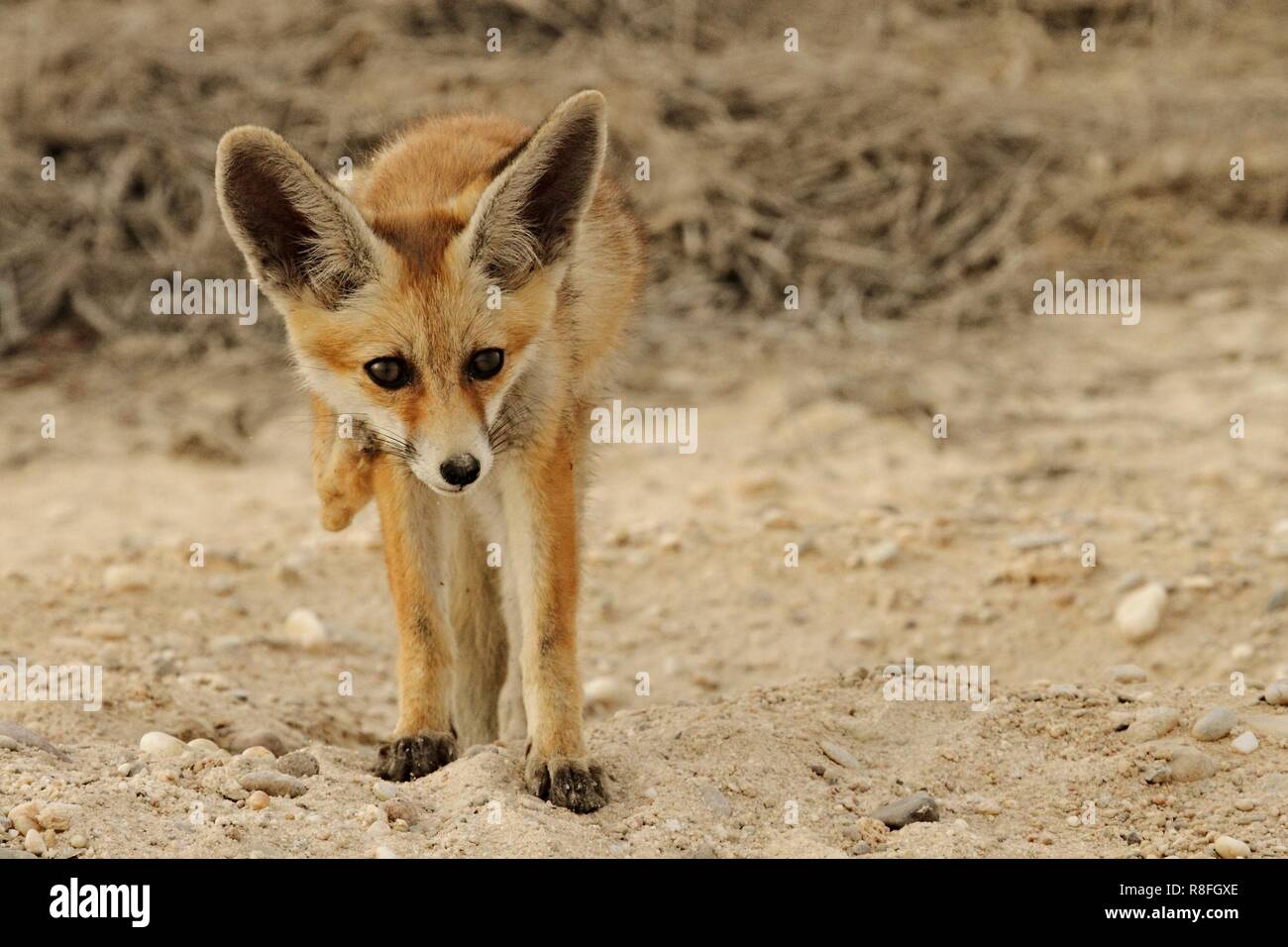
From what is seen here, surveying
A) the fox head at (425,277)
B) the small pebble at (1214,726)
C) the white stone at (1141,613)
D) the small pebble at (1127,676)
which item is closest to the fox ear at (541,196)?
the fox head at (425,277)

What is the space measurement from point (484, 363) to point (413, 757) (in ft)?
3.98

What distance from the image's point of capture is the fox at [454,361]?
13.3 ft

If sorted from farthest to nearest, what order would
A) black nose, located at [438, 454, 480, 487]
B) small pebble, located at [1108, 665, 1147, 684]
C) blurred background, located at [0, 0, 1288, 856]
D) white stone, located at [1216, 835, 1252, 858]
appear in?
small pebble, located at [1108, 665, 1147, 684]
blurred background, located at [0, 0, 1288, 856]
black nose, located at [438, 454, 480, 487]
white stone, located at [1216, 835, 1252, 858]

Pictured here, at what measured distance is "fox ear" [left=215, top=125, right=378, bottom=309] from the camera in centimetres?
402

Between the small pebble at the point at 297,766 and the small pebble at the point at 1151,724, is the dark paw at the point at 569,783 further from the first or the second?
the small pebble at the point at 1151,724

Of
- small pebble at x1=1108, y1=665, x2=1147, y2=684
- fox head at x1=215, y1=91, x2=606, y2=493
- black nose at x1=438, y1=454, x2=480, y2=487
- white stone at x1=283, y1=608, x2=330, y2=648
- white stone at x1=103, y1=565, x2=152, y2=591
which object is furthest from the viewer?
white stone at x1=103, y1=565, x2=152, y2=591

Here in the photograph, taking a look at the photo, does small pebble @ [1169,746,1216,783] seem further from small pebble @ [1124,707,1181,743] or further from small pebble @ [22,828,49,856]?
small pebble @ [22,828,49,856]

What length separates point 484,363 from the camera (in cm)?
410

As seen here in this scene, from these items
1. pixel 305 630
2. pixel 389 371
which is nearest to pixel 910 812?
pixel 389 371

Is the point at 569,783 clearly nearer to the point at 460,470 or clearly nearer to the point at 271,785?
the point at 271,785

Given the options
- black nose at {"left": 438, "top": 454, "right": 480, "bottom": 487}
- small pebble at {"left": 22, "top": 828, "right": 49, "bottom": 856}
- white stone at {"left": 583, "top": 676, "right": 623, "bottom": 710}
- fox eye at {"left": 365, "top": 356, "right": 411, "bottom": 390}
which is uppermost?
fox eye at {"left": 365, "top": 356, "right": 411, "bottom": 390}

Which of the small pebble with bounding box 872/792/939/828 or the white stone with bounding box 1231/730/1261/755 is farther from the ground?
the white stone with bounding box 1231/730/1261/755

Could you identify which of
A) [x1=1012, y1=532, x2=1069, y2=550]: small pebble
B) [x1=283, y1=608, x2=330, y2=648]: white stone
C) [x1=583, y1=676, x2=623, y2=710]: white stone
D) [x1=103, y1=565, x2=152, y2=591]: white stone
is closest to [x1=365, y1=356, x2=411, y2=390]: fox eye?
[x1=583, y1=676, x2=623, y2=710]: white stone

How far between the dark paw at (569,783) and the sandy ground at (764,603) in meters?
0.06
